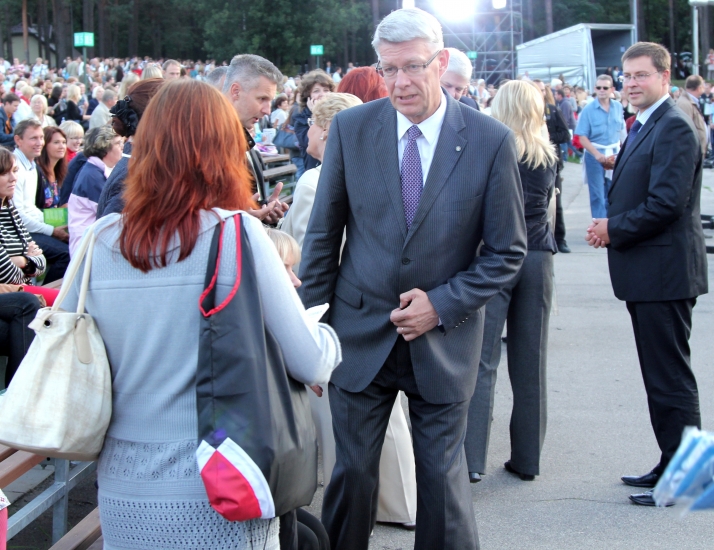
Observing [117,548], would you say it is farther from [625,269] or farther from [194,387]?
[625,269]

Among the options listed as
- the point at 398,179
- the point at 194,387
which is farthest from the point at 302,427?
the point at 398,179

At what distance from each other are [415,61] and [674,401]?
2186 mm

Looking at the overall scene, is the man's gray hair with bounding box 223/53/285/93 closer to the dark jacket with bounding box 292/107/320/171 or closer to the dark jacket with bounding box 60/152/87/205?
the dark jacket with bounding box 60/152/87/205

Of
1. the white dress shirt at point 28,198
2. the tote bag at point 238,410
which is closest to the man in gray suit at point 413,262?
the tote bag at point 238,410

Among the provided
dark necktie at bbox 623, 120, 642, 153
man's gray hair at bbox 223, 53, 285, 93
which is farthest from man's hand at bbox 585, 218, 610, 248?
man's gray hair at bbox 223, 53, 285, 93

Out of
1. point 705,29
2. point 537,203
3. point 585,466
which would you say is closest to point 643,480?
point 585,466

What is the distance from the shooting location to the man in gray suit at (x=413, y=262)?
2938 mm

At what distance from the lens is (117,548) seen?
223 centimetres

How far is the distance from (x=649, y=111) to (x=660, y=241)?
2.07 ft

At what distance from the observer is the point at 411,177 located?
2.99 m

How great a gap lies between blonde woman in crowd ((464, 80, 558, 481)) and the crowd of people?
1 cm

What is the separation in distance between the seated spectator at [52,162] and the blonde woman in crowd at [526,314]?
4781 millimetres

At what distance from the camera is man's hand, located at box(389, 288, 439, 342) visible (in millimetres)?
2902

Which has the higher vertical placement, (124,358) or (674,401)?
(124,358)
